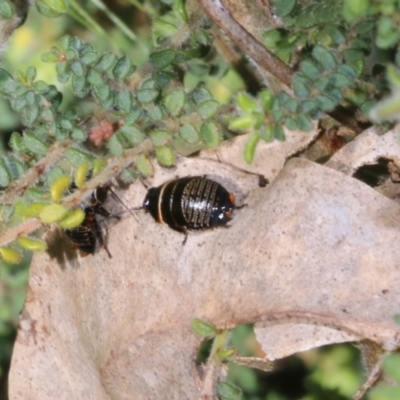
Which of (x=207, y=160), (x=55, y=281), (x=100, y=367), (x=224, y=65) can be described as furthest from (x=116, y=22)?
(x=100, y=367)

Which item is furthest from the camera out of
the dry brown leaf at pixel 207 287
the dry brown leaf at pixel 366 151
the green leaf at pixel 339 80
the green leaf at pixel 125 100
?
the green leaf at pixel 125 100

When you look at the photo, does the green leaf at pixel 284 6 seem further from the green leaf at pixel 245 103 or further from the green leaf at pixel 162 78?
the green leaf at pixel 245 103

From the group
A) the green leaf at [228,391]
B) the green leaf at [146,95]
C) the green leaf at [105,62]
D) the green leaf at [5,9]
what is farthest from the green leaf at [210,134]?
the green leaf at [228,391]

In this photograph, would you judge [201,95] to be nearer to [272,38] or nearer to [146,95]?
[146,95]

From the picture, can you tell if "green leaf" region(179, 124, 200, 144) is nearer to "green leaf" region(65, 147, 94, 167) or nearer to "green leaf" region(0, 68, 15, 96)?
"green leaf" region(65, 147, 94, 167)

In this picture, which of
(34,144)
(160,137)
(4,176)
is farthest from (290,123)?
(4,176)

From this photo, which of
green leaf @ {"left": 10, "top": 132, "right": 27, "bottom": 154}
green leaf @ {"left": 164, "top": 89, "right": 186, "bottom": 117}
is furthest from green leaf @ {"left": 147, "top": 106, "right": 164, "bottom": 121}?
green leaf @ {"left": 10, "top": 132, "right": 27, "bottom": 154}

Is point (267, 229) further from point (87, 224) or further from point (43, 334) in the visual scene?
point (43, 334)
